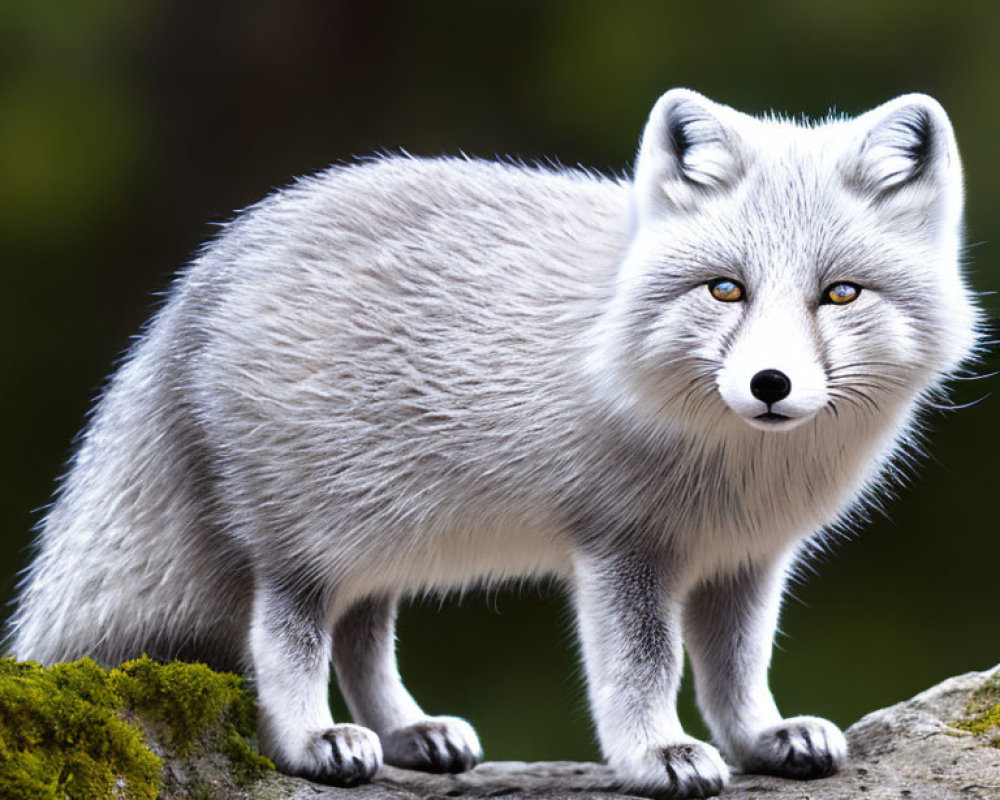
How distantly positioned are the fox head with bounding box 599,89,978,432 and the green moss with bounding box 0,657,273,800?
1170mm

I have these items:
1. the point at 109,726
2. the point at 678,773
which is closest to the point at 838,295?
the point at 678,773

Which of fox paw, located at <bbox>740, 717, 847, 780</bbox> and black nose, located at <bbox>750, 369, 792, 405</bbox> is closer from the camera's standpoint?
black nose, located at <bbox>750, 369, 792, 405</bbox>

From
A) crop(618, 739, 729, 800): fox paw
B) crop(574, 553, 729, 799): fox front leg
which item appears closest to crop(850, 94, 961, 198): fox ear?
crop(574, 553, 729, 799): fox front leg

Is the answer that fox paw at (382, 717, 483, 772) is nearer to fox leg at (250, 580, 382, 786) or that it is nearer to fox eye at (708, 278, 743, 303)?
fox leg at (250, 580, 382, 786)

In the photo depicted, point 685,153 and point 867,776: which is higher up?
point 685,153

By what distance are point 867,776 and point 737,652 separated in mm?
501

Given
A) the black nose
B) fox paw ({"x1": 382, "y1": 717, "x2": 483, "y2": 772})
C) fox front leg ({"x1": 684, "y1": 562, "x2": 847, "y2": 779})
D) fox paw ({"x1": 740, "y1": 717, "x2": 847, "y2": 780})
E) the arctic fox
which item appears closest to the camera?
the black nose

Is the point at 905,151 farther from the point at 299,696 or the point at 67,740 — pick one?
the point at 67,740

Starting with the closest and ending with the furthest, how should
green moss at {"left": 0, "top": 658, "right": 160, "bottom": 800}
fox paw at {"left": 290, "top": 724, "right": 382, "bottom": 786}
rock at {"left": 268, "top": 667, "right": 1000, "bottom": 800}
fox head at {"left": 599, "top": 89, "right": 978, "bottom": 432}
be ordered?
green moss at {"left": 0, "top": 658, "right": 160, "bottom": 800} < fox head at {"left": 599, "top": 89, "right": 978, "bottom": 432} < rock at {"left": 268, "top": 667, "right": 1000, "bottom": 800} < fox paw at {"left": 290, "top": 724, "right": 382, "bottom": 786}

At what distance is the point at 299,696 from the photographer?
3.63 metres

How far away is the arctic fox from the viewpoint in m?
3.25

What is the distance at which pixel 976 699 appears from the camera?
389 cm

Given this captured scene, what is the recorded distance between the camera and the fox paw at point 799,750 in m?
3.62

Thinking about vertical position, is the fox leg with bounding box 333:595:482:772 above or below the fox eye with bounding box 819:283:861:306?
below
